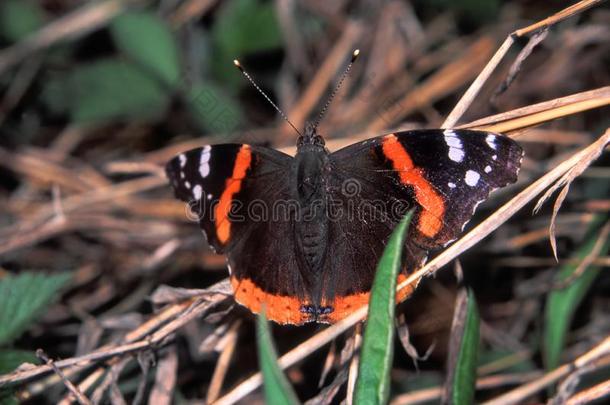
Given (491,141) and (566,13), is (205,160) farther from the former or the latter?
(566,13)

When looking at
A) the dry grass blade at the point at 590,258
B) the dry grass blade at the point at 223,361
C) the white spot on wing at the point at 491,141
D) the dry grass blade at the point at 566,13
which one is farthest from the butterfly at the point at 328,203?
the dry grass blade at the point at 590,258

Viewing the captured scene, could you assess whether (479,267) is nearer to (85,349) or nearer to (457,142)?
(457,142)

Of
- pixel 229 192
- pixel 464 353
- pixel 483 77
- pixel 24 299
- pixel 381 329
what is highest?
pixel 483 77

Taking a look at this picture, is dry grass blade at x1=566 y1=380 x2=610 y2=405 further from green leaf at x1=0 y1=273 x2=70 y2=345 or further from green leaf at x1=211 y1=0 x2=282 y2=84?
green leaf at x1=211 y1=0 x2=282 y2=84

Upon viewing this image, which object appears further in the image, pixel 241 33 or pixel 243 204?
pixel 241 33

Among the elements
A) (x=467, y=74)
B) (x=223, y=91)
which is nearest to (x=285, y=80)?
(x=223, y=91)

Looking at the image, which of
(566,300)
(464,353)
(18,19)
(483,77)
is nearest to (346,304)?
(464,353)

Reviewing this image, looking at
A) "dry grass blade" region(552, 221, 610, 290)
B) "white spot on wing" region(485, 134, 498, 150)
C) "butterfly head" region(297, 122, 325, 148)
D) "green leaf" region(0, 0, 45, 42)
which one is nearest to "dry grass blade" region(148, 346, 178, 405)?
"butterfly head" region(297, 122, 325, 148)
